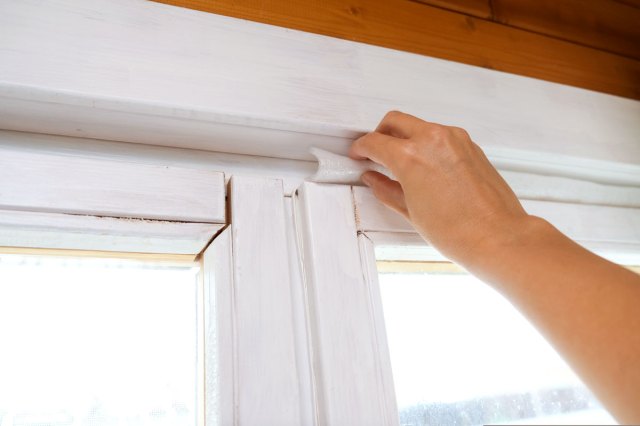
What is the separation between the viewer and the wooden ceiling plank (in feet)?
2.90

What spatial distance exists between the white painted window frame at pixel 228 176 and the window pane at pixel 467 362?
0.22 ft

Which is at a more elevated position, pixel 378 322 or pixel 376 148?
pixel 376 148

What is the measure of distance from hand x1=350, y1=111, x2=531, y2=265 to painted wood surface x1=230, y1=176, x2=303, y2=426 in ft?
0.47

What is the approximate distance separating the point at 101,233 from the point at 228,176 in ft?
0.52

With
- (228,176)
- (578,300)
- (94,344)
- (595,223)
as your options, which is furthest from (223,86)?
(595,223)

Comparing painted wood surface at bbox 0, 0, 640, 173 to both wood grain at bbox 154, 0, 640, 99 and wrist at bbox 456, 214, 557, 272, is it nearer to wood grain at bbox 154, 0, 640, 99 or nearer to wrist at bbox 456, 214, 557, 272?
wood grain at bbox 154, 0, 640, 99

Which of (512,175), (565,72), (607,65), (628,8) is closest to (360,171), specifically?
(512,175)

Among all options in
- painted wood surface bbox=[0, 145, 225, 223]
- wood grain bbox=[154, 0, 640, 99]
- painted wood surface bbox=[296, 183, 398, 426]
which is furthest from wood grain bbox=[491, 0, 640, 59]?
painted wood surface bbox=[0, 145, 225, 223]

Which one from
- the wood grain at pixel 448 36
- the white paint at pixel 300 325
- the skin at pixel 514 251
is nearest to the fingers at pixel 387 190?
the skin at pixel 514 251

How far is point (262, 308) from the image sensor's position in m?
0.56

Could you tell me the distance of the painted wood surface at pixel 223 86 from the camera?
21.5 inches

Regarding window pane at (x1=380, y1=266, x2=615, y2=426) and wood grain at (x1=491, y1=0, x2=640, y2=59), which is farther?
wood grain at (x1=491, y1=0, x2=640, y2=59)

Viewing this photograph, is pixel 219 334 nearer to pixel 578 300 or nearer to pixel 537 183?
pixel 578 300

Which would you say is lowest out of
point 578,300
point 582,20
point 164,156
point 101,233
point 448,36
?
point 578,300
